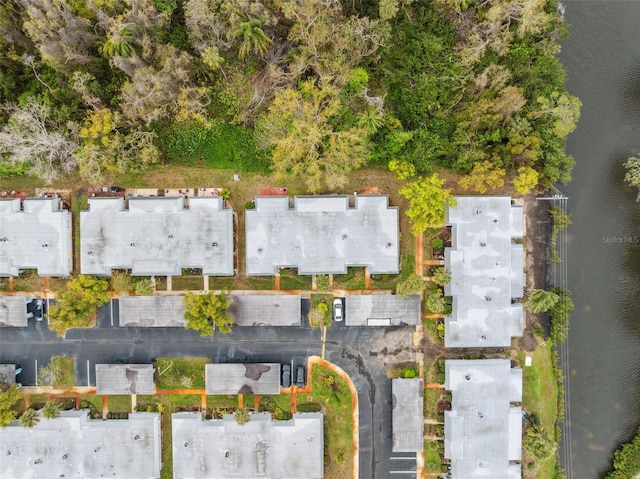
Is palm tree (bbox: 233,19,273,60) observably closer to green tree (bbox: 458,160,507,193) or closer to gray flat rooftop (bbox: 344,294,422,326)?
green tree (bbox: 458,160,507,193)

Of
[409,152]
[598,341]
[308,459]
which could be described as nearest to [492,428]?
[598,341]

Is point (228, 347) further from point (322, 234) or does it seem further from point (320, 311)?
point (322, 234)

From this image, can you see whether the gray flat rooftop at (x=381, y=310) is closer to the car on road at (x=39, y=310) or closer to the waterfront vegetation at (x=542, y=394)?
the waterfront vegetation at (x=542, y=394)

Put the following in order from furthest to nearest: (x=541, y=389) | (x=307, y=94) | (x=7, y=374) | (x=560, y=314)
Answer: (x=541, y=389) < (x=560, y=314) < (x=7, y=374) < (x=307, y=94)

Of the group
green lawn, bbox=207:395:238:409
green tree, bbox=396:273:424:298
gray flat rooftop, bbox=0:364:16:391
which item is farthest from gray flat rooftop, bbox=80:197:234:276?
green tree, bbox=396:273:424:298

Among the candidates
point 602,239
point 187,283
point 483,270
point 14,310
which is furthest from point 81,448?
point 602,239

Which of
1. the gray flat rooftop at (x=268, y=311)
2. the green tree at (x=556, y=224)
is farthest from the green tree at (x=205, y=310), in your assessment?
the green tree at (x=556, y=224)

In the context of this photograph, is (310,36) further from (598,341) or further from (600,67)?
(598,341)
